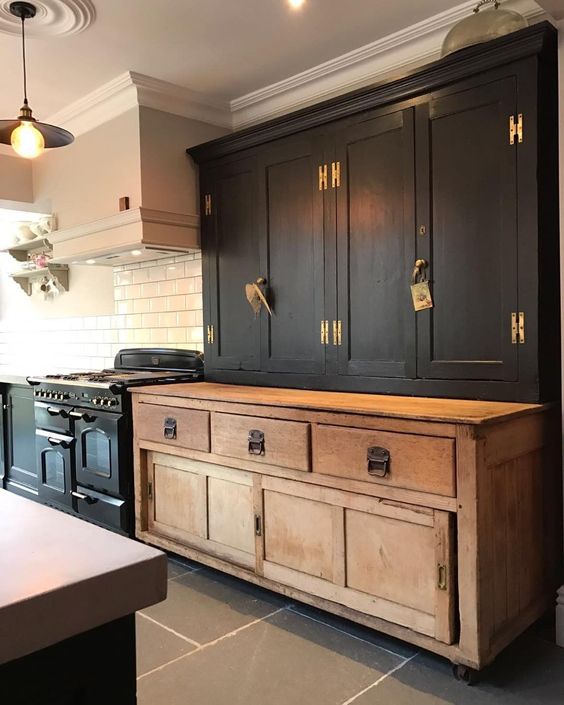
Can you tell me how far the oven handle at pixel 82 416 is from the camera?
351 centimetres

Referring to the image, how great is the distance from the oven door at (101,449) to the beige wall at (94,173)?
119 cm

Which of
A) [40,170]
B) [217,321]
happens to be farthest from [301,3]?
[40,170]

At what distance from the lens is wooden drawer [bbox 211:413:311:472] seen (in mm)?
2469

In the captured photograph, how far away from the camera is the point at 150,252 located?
3.80 m

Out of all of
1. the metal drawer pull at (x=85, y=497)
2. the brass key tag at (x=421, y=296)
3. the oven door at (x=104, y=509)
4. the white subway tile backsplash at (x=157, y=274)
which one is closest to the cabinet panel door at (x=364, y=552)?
the brass key tag at (x=421, y=296)

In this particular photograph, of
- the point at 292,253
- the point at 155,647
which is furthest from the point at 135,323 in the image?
the point at 155,647

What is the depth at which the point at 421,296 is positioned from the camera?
2.61 metres

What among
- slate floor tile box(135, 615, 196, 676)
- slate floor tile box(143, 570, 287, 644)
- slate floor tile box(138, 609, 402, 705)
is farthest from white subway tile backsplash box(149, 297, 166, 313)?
slate floor tile box(138, 609, 402, 705)

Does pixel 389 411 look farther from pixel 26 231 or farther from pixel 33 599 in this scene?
pixel 26 231

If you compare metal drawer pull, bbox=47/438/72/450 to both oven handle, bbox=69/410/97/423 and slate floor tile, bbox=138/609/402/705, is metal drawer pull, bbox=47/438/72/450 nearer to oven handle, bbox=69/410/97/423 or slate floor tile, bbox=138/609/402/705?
oven handle, bbox=69/410/97/423

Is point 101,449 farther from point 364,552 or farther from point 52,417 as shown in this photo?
point 364,552

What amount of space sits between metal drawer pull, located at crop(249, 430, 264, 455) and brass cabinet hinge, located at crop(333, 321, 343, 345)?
1.98ft

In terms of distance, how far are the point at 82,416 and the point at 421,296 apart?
2017mm

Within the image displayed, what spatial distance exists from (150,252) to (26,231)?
66.3 inches
